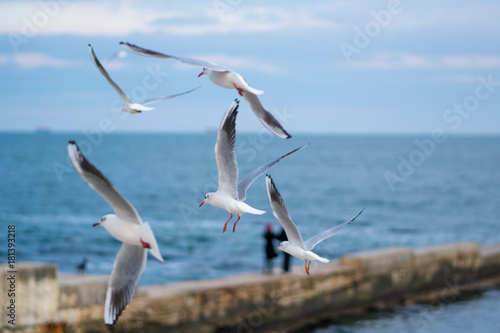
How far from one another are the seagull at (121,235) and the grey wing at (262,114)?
29.1 inches

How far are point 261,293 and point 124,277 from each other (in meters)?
17.9

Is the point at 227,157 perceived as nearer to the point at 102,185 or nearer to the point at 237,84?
the point at 237,84

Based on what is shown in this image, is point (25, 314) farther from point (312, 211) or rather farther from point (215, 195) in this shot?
point (312, 211)

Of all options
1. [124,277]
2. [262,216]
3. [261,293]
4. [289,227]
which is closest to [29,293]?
[261,293]

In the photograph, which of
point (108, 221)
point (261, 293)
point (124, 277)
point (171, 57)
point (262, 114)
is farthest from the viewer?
point (261, 293)

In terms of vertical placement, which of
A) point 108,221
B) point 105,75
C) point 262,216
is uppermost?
point 105,75

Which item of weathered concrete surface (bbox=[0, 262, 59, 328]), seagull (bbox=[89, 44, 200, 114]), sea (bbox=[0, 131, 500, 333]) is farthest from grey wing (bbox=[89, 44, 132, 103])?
weathered concrete surface (bbox=[0, 262, 59, 328])

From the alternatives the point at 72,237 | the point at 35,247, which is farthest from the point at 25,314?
the point at 72,237

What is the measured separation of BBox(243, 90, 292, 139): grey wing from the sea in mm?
7727

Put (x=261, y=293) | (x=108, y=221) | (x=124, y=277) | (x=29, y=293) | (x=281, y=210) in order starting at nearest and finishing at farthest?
(x=108, y=221), (x=281, y=210), (x=124, y=277), (x=29, y=293), (x=261, y=293)

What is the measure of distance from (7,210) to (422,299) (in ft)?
177

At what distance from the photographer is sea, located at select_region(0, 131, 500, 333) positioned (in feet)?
98.2

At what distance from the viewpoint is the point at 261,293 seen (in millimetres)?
21688

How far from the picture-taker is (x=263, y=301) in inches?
862
